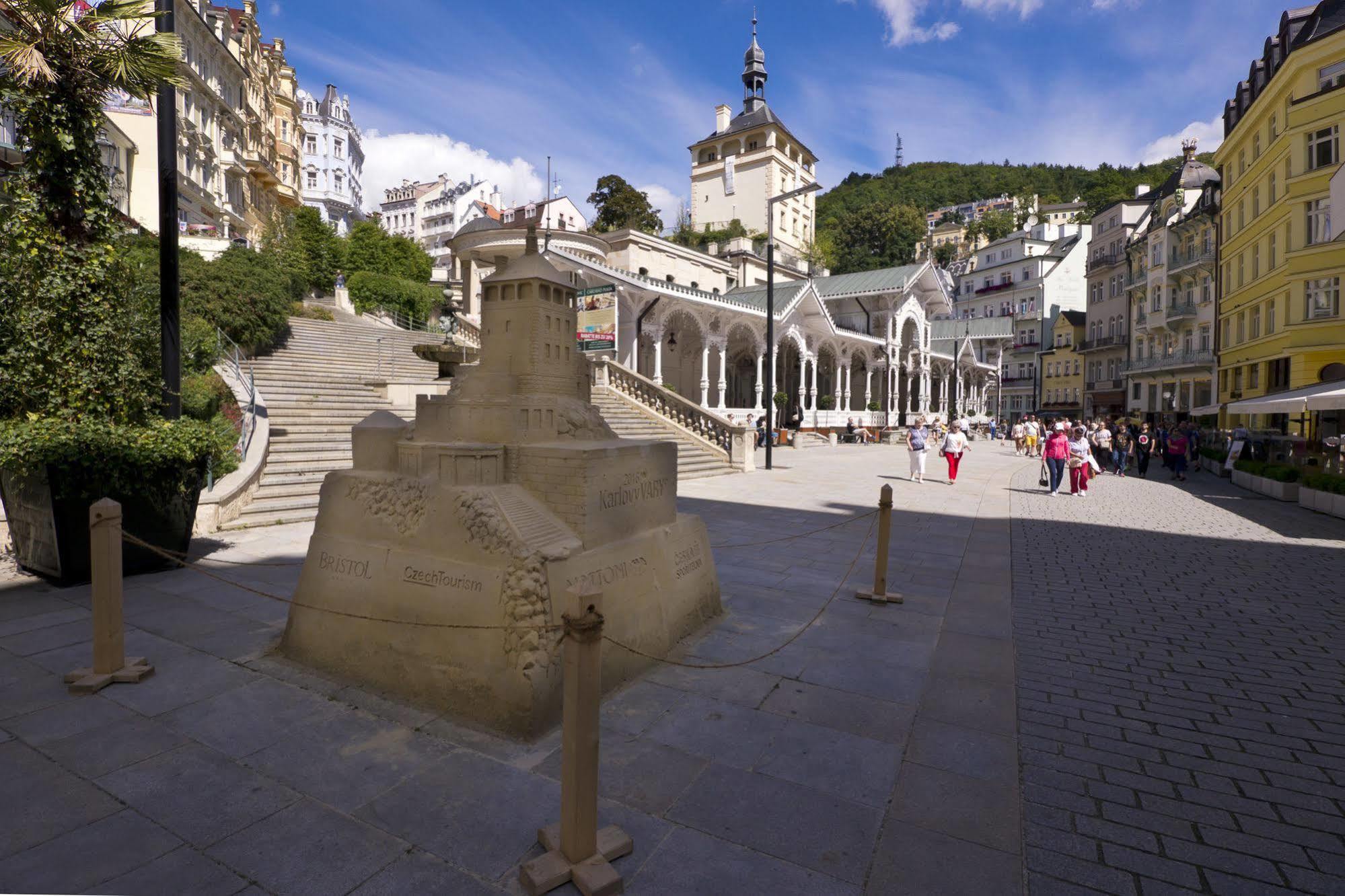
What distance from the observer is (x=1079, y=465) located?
1625 cm

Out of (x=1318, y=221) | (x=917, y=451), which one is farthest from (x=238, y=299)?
(x=1318, y=221)

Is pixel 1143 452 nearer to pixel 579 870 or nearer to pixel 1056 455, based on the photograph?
pixel 1056 455

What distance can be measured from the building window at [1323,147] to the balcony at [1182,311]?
17.4m

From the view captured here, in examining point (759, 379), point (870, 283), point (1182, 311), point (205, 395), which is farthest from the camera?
point (870, 283)

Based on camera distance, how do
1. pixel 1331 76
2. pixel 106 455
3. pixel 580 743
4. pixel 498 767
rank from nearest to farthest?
pixel 580 743
pixel 498 767
pixel 106 455
pixel 1331 76

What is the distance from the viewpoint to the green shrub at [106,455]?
668 centimetres

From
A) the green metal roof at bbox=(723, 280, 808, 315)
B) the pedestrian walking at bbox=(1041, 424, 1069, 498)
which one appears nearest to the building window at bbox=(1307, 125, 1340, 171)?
the pedestrian walking at bbox=(1041, 424, 1069, 498)

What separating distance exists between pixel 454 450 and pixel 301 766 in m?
2.22

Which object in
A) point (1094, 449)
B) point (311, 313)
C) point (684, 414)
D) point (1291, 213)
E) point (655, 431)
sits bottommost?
point (1094, 449)

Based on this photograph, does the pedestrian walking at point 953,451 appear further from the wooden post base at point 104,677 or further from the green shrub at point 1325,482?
the wooden post base at point 104,677

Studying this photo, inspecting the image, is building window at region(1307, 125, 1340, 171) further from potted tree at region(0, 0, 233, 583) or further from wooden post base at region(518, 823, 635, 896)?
potted tree at region(0, 0, 233, 583)

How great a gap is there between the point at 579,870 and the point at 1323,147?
1423 inches

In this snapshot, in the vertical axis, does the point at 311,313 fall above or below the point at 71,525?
above

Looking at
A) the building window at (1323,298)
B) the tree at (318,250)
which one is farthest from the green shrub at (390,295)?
the building window at (1323,298)
